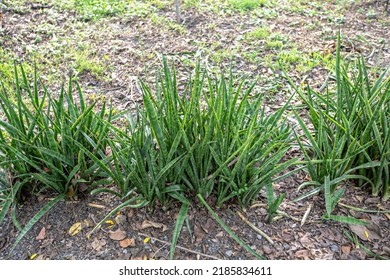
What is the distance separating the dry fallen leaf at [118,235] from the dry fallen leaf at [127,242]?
0.06ft

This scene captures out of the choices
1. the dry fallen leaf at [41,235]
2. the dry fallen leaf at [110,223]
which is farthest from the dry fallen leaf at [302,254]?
the dry fallen leaf at [41,235]

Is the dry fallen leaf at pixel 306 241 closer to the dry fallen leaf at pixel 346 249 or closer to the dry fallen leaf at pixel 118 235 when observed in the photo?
the dry fallen leaf at pixel 346 249

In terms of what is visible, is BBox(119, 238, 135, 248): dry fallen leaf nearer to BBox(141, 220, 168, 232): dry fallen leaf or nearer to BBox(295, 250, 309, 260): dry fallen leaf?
BBox(141, 220, 168, 232): dry fallen leaf

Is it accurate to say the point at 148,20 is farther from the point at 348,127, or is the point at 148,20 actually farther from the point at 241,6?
the point at 348,127

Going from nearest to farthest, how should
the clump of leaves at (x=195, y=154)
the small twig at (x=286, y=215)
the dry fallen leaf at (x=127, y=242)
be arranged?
the clump of leaves at (x=195, y=154) < the dry fallen leaf at (x=127, y=242) < the small twig at (x=286, y=215)

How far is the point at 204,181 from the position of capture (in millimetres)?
1771

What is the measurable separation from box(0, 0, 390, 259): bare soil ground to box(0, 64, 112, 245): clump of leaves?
138 millimetres

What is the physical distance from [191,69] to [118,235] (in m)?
1.82

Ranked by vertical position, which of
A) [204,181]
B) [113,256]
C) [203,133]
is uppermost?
[203,133]

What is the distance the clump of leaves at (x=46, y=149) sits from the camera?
175 centimetres

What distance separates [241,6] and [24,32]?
86.1 inches

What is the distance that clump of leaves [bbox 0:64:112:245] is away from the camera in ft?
5.75

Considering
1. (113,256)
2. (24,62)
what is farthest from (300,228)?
(24,62)
